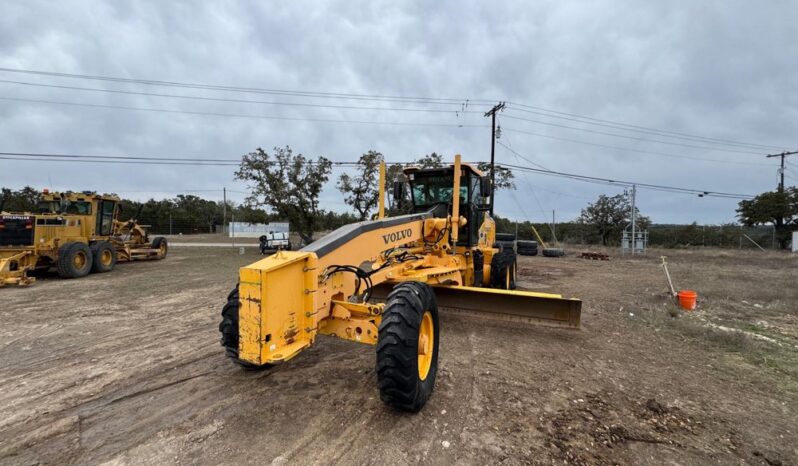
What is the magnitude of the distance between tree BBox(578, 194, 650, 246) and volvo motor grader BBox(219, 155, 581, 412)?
107ft

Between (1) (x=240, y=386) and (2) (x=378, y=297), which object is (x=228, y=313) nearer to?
(1) (x=240, y=386)

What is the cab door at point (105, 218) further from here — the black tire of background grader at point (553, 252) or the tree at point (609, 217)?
the tree at point (609, 217)

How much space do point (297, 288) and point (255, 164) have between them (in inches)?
772

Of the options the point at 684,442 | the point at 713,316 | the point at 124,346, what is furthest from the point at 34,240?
A: the point at 713,316

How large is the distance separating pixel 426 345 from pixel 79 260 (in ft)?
44.6

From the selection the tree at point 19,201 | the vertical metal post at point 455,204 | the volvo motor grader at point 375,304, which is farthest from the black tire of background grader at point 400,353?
the tree at point 19,201

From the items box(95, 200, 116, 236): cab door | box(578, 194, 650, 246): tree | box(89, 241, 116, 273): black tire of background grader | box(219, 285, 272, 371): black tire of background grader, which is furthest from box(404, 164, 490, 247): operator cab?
box(578, 194, 650, 246): tree

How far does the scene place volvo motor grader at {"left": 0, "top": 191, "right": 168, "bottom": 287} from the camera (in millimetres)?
10875

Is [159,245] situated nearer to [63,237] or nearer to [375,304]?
[63,237]

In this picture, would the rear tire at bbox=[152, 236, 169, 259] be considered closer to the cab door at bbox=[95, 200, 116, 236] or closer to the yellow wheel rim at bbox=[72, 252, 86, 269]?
the cab door at bbox=[95, 200, 116, 236]

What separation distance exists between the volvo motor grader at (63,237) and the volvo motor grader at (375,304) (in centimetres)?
1140

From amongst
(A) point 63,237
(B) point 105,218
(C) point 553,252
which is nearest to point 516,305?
(A) point 63,237

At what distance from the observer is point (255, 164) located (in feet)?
68.5

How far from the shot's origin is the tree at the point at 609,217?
3328cm
